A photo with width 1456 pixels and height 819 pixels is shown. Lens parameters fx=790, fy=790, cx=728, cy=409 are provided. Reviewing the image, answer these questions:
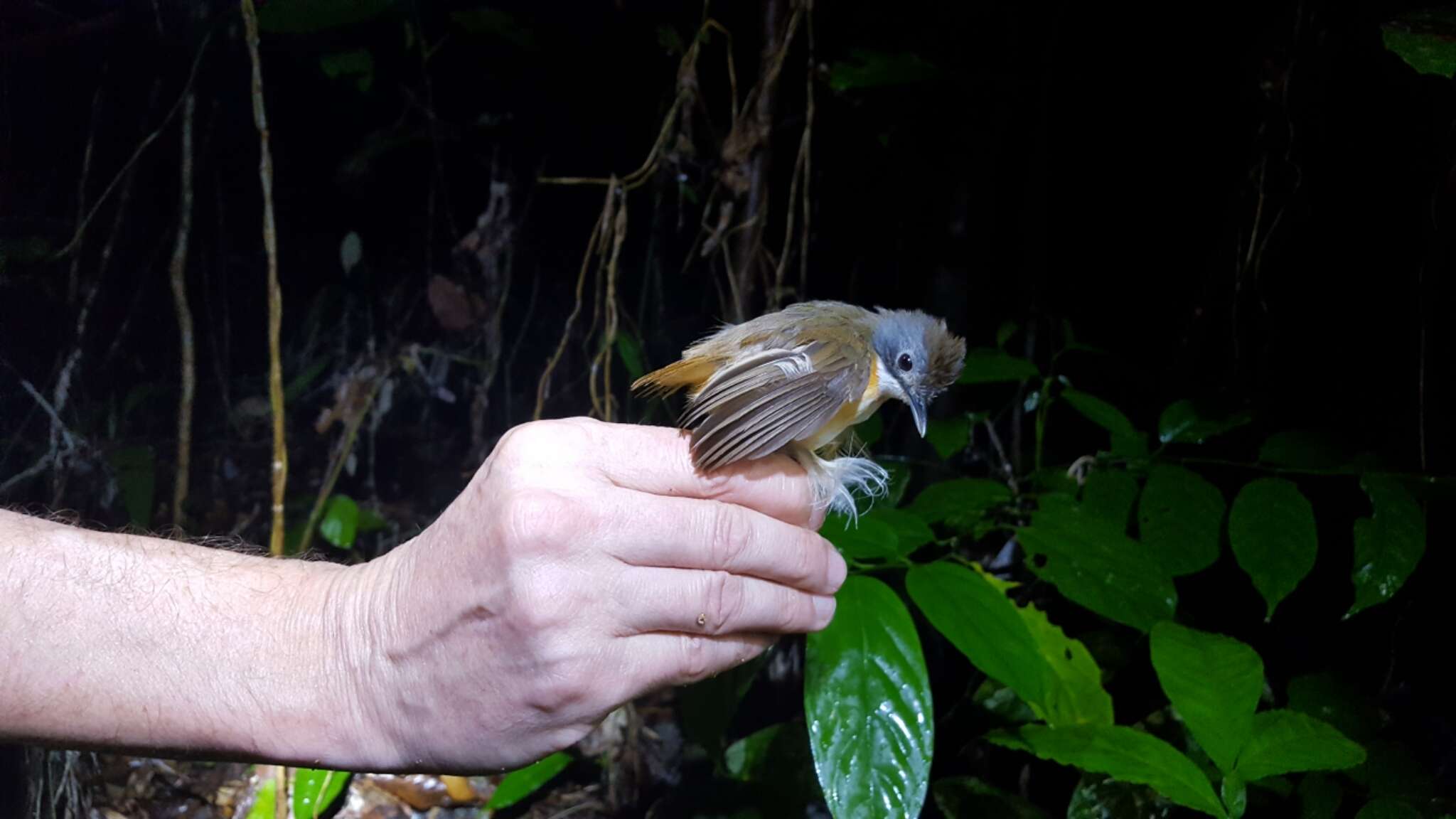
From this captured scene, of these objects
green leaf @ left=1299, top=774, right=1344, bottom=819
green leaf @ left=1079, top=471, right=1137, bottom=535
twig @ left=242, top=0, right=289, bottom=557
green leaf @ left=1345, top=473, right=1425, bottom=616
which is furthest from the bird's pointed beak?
twig @ left=242, top=0, right=289, bottom=557

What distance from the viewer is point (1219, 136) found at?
1620 mm

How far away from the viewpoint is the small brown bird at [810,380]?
0.74 meters

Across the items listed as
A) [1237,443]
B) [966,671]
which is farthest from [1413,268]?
[966,671]

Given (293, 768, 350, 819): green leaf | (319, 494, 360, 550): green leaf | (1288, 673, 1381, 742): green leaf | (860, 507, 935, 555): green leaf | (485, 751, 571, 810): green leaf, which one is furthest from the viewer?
(319, 494, 360, 550): green leaf

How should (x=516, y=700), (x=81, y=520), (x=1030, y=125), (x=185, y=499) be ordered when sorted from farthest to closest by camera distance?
1. (x=1030, y=125)
2. (x=185, y=499)
3. (x=81, y=520)
4. (x=516, y=700)

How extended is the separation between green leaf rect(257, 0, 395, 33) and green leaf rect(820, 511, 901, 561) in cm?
114

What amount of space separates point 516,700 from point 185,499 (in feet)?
3.04

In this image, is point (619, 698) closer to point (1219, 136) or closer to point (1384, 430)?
point (1384, 430)

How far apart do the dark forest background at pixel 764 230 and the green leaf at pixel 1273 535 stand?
0.81 ft

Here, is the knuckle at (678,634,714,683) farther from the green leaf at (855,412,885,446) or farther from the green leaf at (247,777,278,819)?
the green leaf at (247,777,278,819)

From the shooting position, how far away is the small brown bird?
29.0 inches

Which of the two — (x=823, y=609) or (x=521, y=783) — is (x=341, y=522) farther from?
(x=823, y=609)

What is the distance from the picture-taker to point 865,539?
3.33 feet

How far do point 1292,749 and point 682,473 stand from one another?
2.69 ft
